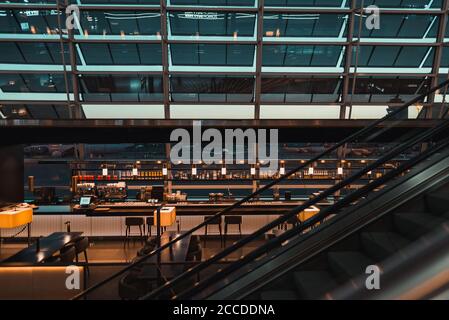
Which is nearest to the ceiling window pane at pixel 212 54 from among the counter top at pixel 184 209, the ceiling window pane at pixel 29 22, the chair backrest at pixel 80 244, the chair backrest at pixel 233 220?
the ceiling window pane at pixel 29 22

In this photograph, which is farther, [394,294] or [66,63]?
[66,63]

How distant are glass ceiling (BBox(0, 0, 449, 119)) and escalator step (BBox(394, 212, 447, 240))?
6925 mm

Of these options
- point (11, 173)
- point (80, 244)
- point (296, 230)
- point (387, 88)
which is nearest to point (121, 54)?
point (11, 173)

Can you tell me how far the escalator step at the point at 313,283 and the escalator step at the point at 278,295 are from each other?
66mm

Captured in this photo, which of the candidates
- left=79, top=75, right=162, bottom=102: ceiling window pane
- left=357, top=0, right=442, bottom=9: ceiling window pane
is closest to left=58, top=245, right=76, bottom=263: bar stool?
left=79, top=75, right=162, bottom=102: ceiling window pane

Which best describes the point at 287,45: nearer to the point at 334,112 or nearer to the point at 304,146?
the point at 334,112

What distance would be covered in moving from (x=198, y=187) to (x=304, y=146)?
3.82 meters

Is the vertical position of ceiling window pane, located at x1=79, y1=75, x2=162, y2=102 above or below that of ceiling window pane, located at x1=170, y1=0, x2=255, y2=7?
below

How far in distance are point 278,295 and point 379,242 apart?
2.77ft

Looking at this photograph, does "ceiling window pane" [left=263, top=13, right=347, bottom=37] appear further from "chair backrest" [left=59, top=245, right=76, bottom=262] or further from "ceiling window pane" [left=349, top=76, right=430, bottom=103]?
"chair backrest" [left=59, top=245, right=76, bottom=262]

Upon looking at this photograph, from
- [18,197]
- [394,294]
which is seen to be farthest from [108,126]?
[394,294]

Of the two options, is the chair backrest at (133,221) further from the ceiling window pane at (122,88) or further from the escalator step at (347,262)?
the escalator step at (347,262)

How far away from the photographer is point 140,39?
27.9 ft

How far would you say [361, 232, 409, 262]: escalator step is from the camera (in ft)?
7.23
